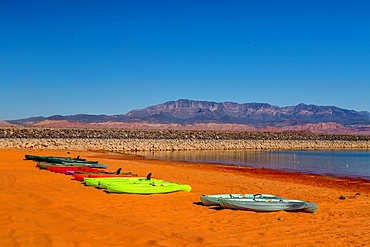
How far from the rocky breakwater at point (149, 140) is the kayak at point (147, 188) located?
110 feet

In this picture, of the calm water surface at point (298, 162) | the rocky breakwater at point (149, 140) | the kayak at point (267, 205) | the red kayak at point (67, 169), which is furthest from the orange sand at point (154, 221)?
the rocky breakwater at point (149, 140)

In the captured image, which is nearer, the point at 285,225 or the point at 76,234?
the point at 76,234

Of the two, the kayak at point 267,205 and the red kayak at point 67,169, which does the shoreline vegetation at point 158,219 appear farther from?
the red kayak at point 67,169

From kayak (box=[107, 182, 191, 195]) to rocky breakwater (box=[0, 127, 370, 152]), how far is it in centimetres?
3367

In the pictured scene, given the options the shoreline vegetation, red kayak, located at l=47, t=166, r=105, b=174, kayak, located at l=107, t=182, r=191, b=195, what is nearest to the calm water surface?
the shoreline vegetation

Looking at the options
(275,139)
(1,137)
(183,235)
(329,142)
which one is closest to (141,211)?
(183,235)

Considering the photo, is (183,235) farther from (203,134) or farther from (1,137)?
(203,134)

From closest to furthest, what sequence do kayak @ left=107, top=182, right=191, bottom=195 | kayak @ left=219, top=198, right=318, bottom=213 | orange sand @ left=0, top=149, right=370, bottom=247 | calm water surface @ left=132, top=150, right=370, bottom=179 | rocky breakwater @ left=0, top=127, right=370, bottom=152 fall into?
orange sand @ left=0, top=149, right=370, bottom=247, kayak @ left=219, top=198, right=318, bottom=213, kayak @ left=107, top=182, right=191, bottom=195, calm water surface @ left=132, top=150, right=370, bottom=179, rocky breakwater @ left=0, top=127, right=370, bottom=152

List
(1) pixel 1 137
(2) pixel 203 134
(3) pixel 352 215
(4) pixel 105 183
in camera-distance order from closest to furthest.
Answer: (3) pixel 352 215 < (4) pixel 105 183 < (1) pixel 1 137 < (2) pixel 203 134

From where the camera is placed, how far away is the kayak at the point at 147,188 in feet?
46.7

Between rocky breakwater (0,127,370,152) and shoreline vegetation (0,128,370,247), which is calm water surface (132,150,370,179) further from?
shoreline vegetation (0,128,370,247)

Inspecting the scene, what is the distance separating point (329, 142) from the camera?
74938mm

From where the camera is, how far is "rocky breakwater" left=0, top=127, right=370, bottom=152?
1930 inches

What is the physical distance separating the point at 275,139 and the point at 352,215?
60659mm
